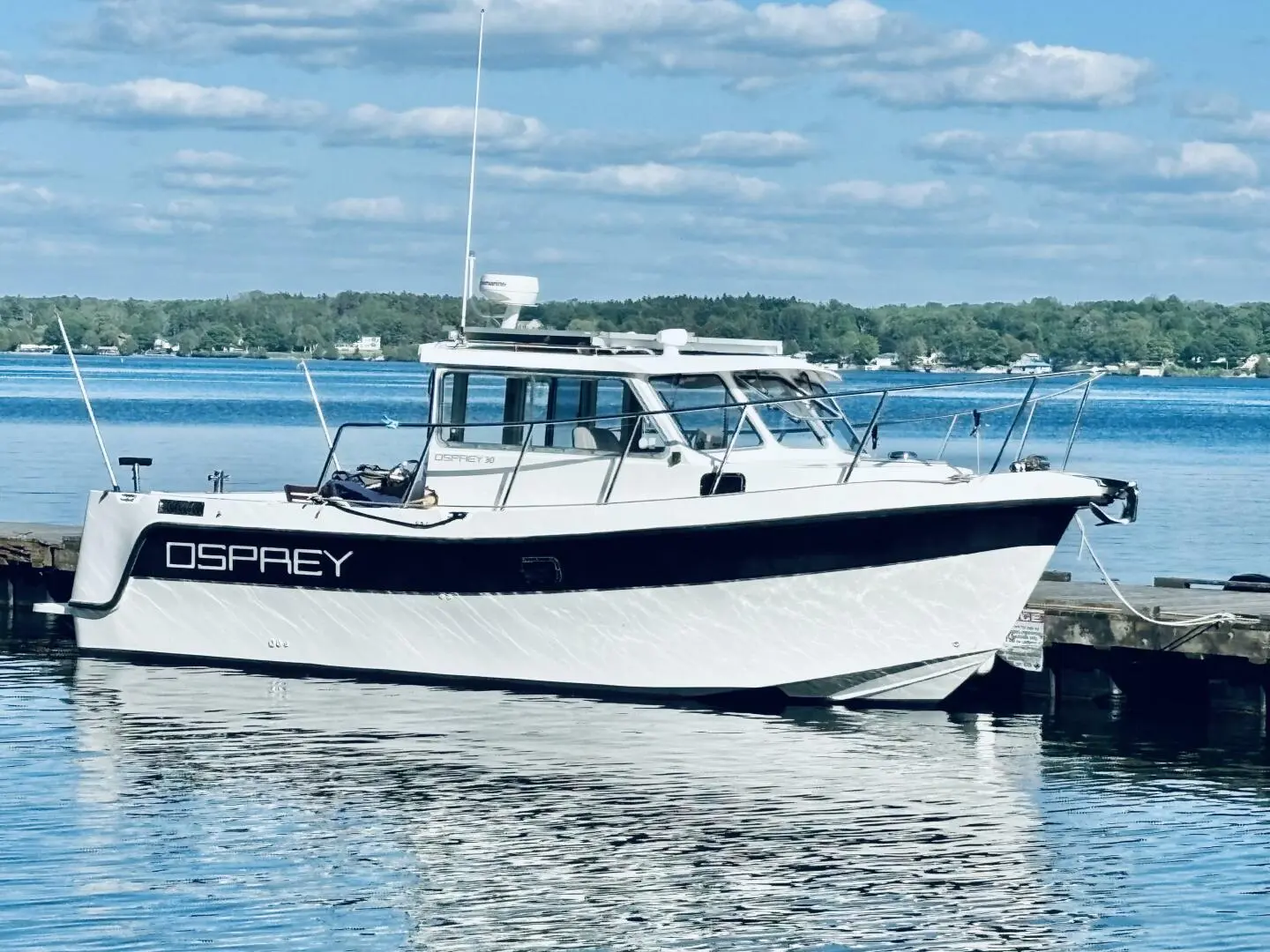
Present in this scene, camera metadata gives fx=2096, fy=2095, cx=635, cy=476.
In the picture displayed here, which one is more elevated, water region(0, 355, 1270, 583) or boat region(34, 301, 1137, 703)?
boat region(34, 301, 1137, 703)

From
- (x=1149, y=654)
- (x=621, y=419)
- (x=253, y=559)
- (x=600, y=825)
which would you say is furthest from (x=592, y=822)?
(x=1149, y=654)

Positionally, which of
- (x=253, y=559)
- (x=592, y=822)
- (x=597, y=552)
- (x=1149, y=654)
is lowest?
(x=592, y=822)

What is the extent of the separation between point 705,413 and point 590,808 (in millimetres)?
4391

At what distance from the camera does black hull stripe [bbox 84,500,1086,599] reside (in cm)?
1537

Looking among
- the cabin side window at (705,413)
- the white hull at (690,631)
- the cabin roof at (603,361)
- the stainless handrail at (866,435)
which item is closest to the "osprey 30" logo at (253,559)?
the white hull at (690,631)

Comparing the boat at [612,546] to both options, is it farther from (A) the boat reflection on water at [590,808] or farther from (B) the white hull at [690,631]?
(A) the boat reflection on water at [590,808]

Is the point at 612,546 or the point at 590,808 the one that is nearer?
the point at 590,808

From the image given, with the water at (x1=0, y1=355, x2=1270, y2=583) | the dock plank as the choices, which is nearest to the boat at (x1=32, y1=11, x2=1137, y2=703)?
the dock plank

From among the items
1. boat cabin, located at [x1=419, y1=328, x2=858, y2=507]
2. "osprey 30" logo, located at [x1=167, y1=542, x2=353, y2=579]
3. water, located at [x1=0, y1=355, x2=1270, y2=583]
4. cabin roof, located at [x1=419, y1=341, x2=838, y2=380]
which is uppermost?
cabin roof, located at [x1=419, y1=341, x2=838, y2=380]

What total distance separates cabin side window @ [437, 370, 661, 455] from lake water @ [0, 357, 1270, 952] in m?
2.08

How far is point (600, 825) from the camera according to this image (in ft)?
42.0

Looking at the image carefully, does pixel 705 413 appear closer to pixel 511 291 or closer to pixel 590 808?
pixel 511 291

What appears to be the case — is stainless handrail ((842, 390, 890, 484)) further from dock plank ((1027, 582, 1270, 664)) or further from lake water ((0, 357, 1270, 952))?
dock plank ((1027, 582, 1270, 664))

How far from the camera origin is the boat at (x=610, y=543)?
15.5 m
